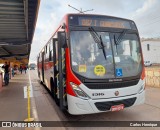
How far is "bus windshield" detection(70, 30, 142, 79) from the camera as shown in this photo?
5.55m

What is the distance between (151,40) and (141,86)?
62.0 meters

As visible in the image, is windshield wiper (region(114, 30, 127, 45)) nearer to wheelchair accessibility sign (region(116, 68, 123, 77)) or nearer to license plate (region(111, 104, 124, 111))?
wheelchair accessibility sign (region(116, 68, 123, 77))

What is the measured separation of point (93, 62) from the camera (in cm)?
562

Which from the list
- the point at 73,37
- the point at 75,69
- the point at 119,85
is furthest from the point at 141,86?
the point at 73,37

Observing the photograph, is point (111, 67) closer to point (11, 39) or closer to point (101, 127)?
point (101, 127)

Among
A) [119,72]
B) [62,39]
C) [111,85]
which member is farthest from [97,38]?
[111,85]

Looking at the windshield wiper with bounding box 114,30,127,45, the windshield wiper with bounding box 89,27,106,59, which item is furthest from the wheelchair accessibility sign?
the windshield wiper with bounding box 114,30,127,45

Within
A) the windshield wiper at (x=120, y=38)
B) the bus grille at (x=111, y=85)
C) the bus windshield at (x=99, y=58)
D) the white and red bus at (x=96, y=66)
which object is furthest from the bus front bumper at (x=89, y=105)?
the windshield wiper at (x=120, y=38)

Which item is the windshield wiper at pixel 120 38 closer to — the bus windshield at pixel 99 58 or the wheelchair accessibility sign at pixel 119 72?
the bus windshield at pixel 99 58

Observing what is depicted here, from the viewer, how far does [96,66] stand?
5594mm

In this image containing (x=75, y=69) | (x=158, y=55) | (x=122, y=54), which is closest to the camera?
(x=75, y=69)

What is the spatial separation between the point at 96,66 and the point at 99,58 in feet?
0.84

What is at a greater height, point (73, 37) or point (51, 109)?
point (73, 37)

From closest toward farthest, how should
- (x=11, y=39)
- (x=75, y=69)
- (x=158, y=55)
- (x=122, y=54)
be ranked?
(x=75, y=69) → (x=122, y=54) → (x=11, y=39) → (x=158, y=55)
